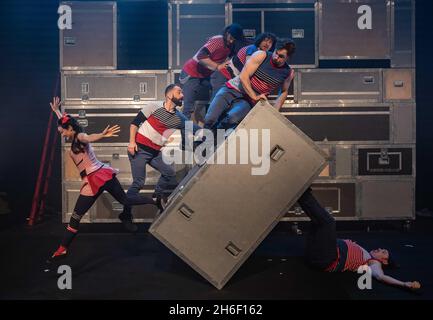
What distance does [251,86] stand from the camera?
193 inches

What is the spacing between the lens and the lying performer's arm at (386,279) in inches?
155

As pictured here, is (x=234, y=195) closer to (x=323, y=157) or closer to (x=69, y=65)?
(x=323, y=157)

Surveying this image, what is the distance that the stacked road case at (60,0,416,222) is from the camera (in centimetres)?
616

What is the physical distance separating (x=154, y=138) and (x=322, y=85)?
2189mm

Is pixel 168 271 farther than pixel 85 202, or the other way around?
pixel 85 202

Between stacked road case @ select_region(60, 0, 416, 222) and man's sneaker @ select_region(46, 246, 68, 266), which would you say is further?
stacked road case @ select_region(60, 0, 416, 222)

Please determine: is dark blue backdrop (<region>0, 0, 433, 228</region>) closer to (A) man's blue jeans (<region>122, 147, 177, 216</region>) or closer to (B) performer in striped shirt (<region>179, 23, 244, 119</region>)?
(A) man's blue jeans (<region>122, 147, 177, 216</region>)

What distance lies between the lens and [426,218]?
23.5 feet

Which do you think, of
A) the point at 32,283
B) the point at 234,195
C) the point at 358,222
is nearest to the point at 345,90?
the point at 358,222

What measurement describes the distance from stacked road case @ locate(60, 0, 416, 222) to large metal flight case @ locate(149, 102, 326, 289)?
2.17m

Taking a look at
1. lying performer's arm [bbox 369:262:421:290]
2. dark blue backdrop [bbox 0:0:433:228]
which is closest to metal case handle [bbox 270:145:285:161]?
lying performer's arm [bbox 369:262:421:290]

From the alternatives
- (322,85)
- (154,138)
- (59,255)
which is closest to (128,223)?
(154,138)

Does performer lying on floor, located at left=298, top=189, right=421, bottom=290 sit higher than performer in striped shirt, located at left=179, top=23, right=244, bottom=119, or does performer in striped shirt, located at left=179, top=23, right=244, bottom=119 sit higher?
performer in striped shirt, located at left=179, top=23, right=244, bottom=119

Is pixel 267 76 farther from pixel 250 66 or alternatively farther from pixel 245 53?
pixel 245 53
